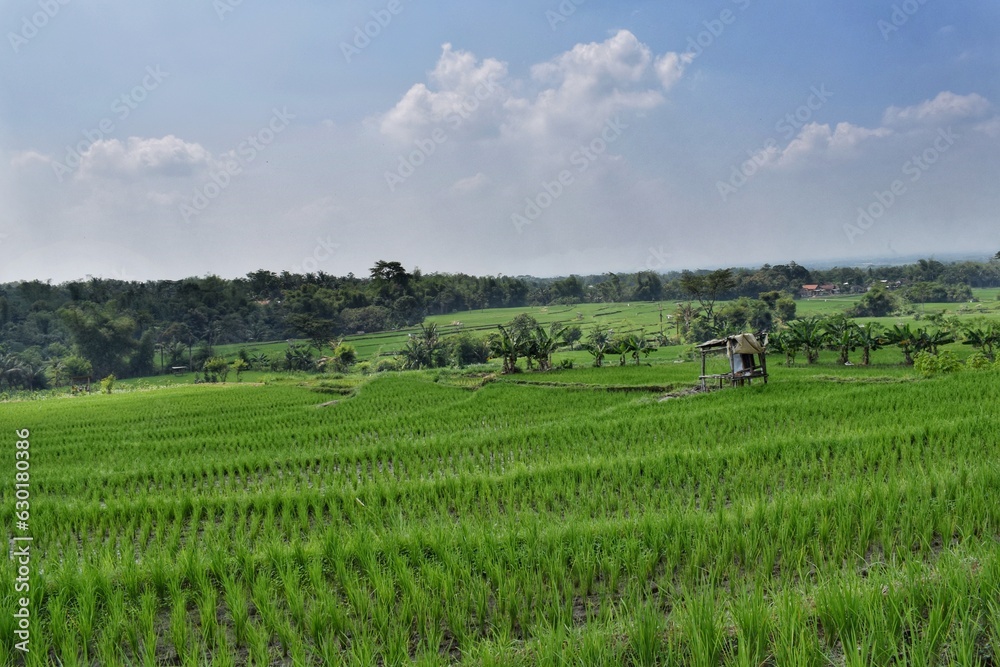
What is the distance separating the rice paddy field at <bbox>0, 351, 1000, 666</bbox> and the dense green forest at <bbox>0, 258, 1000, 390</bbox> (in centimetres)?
3725

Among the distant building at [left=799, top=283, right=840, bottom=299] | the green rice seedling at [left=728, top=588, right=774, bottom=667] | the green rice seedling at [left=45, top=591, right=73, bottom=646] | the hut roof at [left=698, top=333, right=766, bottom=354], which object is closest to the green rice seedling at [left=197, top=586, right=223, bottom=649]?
the green rice seedling at [left=45, top=591, right=73, bottom=646]

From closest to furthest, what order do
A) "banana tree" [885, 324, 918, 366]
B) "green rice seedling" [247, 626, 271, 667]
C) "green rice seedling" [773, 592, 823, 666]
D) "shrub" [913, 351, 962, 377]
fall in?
"green rice seedling" [773, 592, 823, 666], "green rice seedling" [247, 626, 271, 667], "shrub" [913, 351, 962, 377], "banana tree" [885, 324, 918, 366]

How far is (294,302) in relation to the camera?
60500 millimetres

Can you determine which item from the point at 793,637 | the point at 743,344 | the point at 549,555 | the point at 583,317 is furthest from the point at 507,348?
the point at 583,317

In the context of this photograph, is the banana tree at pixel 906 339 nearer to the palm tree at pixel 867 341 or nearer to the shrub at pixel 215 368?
the palm tree at pixel 867 341

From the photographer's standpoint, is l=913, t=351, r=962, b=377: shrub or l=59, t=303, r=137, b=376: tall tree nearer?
l=913, t=351, r=962, b=377: shrub

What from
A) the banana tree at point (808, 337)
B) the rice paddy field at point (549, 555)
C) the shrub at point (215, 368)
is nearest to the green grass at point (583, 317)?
the shrub at point (215, 368)

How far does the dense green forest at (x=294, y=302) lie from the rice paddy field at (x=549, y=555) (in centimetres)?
3725

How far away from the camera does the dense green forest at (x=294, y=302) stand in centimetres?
4584

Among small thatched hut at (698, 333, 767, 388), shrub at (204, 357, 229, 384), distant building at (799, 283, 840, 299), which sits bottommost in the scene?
shrub at (204, 357, 229, 384)

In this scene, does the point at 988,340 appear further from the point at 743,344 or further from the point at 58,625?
the point at 58,625

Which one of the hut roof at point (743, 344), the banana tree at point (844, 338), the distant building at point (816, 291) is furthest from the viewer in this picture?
the distant building at point (816, 291)

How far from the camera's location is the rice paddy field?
2.70 m

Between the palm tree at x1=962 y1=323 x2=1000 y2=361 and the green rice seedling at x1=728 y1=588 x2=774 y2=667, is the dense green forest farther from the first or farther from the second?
the green rice seedling at x1=728 y1=588 x2=774 y2=667
